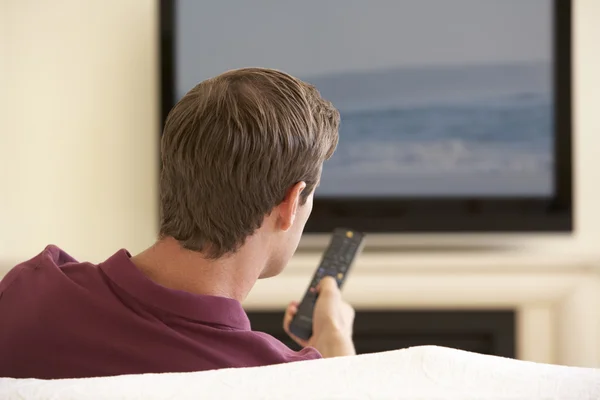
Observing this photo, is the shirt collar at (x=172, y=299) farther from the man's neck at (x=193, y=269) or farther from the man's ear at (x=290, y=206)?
the man's ear at (x=290, y=206)

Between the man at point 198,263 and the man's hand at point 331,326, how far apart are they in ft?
0.94

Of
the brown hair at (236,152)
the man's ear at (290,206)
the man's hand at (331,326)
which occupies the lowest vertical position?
the man's hand at (331,326)

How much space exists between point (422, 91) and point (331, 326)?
172 centimetres

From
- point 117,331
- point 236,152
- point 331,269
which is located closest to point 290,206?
point 236,152

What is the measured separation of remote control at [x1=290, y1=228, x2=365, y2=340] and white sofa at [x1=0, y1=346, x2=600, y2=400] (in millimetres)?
931

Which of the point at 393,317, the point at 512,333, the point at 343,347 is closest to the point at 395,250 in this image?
the point at 393,317

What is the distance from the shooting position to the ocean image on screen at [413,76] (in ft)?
9.78

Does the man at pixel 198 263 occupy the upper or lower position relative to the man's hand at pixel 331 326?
upper

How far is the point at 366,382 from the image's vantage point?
0.65 m

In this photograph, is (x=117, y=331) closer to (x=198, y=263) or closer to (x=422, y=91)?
(x=198, y=263)

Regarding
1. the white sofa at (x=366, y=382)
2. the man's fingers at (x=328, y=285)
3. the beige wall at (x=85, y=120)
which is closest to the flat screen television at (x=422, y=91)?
the beige wall at (x=85, y=120)

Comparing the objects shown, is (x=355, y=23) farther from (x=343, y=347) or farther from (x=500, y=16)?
(x=343, y=347)

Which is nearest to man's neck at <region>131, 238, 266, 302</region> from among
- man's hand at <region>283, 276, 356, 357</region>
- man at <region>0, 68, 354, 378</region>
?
man at <region>0, 68, 354, 378</region>

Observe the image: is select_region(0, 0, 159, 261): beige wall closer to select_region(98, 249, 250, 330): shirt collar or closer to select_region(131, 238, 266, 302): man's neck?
select_region(131, 238, 266, 302): man's neck
